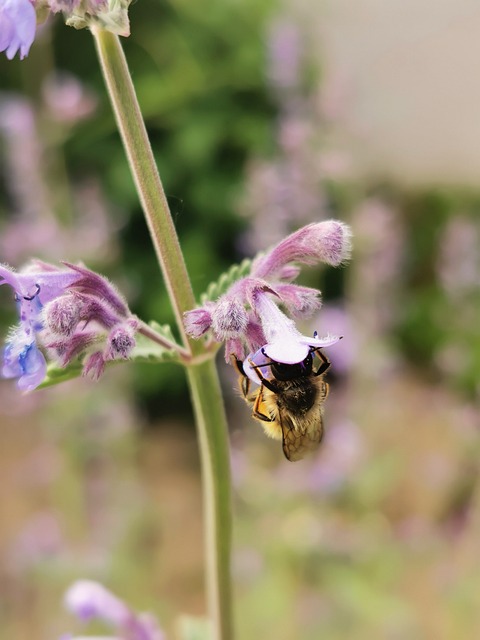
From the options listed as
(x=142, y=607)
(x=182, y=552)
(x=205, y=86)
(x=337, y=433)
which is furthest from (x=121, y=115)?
(x=205, y=86)

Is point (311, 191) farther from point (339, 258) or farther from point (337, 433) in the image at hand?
point (339, 258)

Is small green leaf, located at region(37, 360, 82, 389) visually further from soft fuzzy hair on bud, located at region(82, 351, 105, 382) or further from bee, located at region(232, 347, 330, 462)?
bee, located at region(232, 347, 330, 462)

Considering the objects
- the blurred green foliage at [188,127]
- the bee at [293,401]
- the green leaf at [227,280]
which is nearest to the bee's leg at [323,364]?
Answer: the bee at [293,401]

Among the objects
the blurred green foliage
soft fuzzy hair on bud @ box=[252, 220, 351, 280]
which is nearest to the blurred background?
the blurred green foliage

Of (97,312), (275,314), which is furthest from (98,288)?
(275,314)

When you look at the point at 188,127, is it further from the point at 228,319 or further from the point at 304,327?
the point at 228,319

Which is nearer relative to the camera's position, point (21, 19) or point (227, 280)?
point (21, 19)
